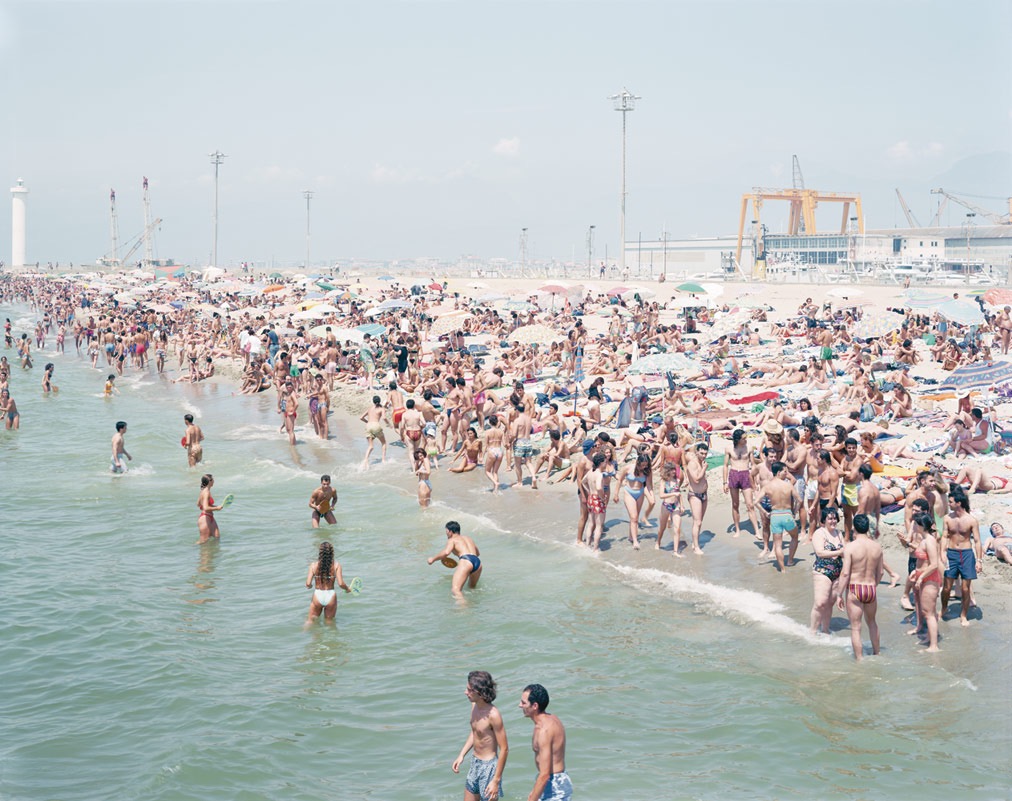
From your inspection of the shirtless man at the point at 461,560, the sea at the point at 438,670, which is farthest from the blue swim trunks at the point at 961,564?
the shirtless man at the point at 461,560

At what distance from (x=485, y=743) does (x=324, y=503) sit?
25.9 feet

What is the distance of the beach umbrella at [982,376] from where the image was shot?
49.7 feet

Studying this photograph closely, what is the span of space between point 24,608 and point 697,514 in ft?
25.0

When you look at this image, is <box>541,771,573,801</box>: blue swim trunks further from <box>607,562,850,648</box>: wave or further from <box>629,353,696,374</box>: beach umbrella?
<box>629,353,696,374</box>: beach umbrella

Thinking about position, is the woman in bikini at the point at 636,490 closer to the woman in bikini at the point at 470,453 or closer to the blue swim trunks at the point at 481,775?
the woman in bikini at the point at 470,453

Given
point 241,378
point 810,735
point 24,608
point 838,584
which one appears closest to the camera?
point 810,735

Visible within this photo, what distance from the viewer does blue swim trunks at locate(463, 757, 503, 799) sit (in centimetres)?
582

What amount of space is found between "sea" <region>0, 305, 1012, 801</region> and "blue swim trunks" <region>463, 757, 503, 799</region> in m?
0.90

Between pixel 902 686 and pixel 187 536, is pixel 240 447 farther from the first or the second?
pixel 902 686

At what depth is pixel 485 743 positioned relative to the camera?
19.1ft

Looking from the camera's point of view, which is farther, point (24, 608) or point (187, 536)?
point (187, 536)

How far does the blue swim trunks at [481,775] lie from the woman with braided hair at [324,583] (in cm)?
391

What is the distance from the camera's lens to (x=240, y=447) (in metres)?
19.4

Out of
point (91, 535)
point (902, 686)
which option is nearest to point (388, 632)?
point (902, 686)
